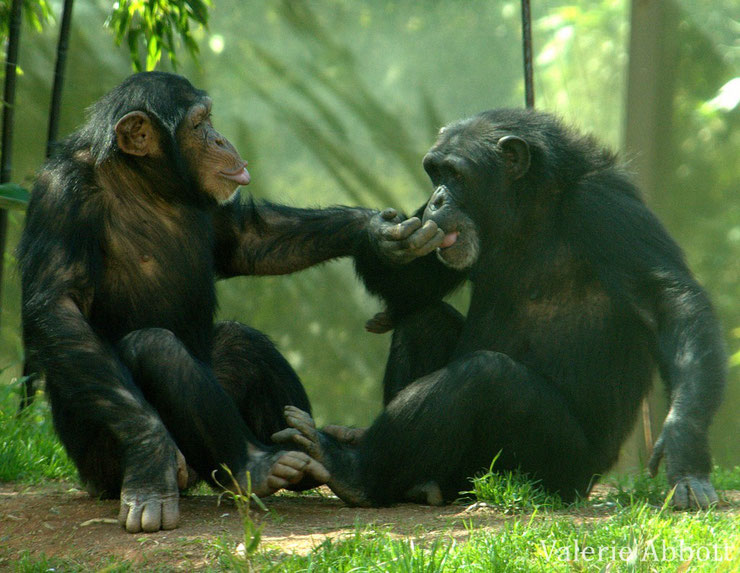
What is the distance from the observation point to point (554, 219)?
5672mm

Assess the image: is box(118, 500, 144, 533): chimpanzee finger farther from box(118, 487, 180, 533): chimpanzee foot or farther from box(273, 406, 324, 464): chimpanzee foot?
box(273, 406, 324, 464): chimpanzee foot

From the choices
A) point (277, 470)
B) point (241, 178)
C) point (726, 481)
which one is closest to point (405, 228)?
point (241, 178)

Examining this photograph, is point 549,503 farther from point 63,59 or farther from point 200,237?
point 63,59

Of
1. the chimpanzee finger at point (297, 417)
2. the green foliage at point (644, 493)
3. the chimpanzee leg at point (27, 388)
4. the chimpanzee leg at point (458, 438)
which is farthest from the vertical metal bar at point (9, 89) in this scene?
the green foliage at point (644, 493)

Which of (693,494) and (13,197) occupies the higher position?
(13,197)

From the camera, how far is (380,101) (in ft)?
39.7

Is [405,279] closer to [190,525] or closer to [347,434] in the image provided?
[347,434]

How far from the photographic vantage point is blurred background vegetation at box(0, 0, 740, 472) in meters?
11.5

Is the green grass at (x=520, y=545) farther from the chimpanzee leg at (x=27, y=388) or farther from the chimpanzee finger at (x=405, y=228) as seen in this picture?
the chimpanzee leg at (x=27, y=388)

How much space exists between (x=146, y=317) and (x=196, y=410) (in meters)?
0.70

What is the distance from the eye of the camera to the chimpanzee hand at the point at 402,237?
5426 millimetres

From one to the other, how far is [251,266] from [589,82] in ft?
23.3

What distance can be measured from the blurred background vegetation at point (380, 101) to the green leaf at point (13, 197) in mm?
6035

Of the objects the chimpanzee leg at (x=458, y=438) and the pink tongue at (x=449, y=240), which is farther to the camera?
the pink tongue at (x=449, y=240)
